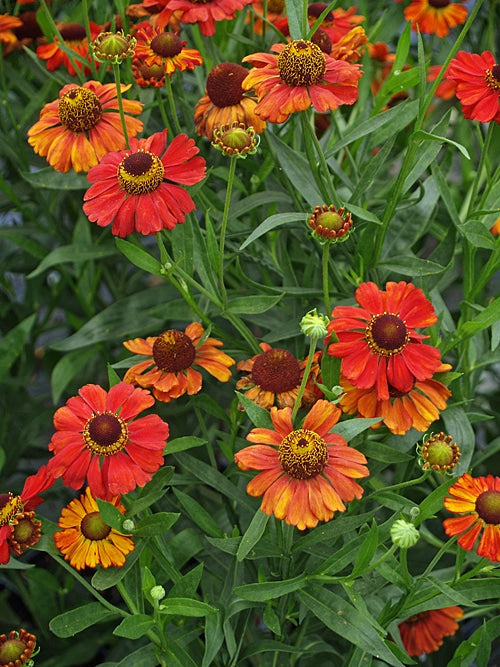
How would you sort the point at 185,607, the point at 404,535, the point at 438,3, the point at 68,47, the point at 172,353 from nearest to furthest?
the point at 404,535, the point at 185,607, the point at 172,353, the point at 68,47, the point at 438,3

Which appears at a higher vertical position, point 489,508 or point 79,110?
point 79,110

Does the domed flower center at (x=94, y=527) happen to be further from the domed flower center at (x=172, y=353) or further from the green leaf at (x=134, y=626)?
the domed flower center at (x=172, y=353)

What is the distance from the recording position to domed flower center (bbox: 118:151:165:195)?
891mm

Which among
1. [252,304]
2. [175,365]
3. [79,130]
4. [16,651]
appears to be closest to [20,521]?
[16,651]

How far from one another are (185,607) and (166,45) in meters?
0.59

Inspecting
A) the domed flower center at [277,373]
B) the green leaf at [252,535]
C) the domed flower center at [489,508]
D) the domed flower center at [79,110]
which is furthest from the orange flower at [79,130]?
the domed flower center at [489,508]

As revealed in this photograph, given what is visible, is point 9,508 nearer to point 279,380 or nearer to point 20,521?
point 20,521

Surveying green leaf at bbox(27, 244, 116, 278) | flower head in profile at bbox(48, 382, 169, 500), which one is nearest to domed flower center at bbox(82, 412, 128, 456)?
flower head in profile at bbox(48, 382, 169, 500)

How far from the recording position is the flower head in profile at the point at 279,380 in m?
0.89

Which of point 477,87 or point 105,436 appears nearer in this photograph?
point 105,436

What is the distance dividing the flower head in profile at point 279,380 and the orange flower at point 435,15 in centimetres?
69

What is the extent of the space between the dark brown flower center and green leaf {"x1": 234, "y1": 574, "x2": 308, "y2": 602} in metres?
0.57

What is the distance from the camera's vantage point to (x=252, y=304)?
38.1 inches

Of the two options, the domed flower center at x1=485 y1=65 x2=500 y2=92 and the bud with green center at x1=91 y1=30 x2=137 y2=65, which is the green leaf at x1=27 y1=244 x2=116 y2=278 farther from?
the domed flower center at x1=485 y1=65 x2=500 y2=92
